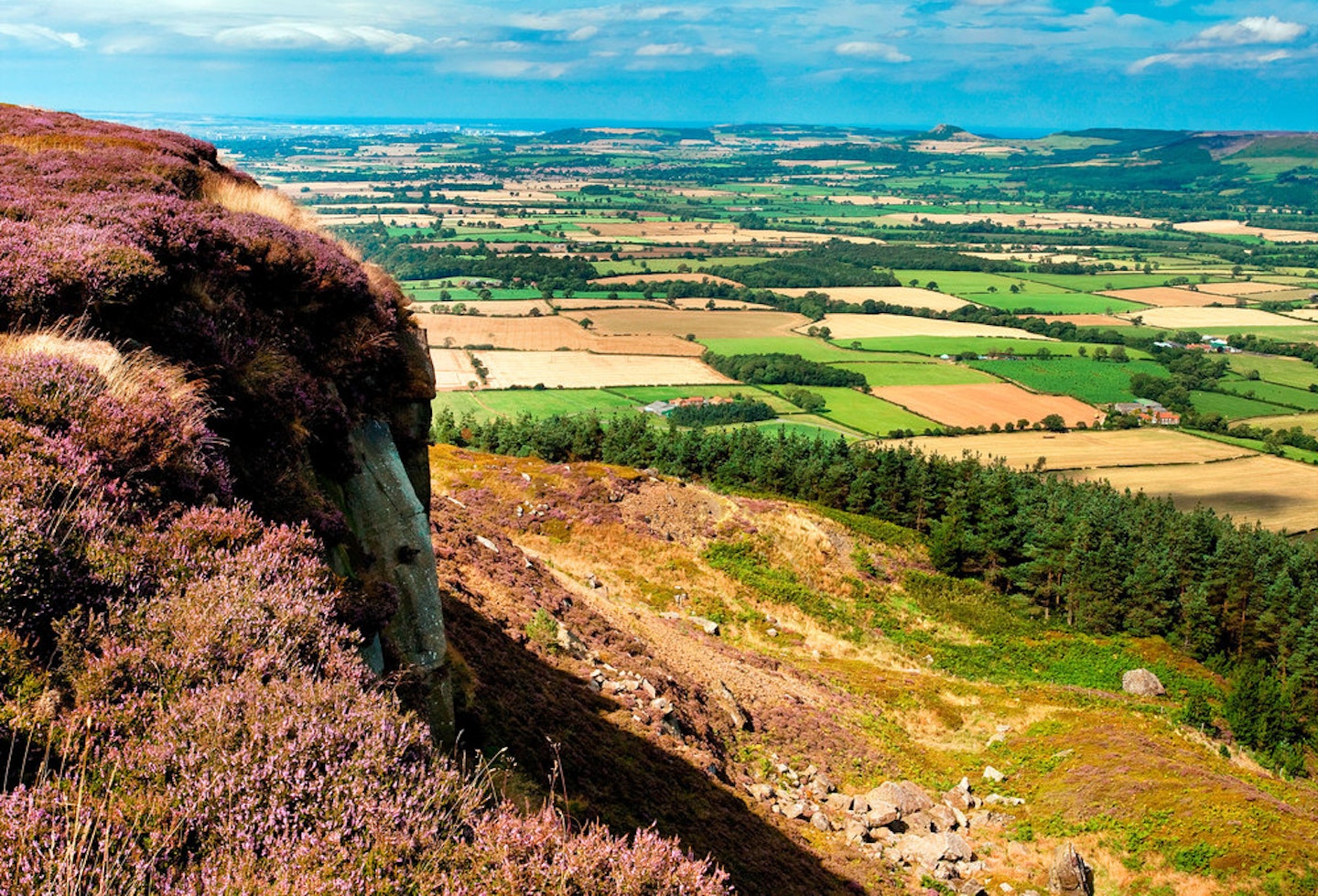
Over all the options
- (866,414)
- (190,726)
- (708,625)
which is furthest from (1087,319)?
(190,726)

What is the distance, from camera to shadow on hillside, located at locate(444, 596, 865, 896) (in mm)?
16250

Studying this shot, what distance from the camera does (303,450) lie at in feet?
38.8

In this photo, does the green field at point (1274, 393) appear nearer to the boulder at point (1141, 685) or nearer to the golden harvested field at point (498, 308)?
the boulder at point (1141, 685)

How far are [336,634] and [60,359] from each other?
14.4 ft

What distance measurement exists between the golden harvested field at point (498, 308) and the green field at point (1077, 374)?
80.2 m

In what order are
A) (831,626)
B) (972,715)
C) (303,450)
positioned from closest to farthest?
(303,450)
(972,715)
(831,626)

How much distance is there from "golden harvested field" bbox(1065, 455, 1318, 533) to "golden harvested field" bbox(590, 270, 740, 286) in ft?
377

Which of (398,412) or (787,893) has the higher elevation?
(398,412)

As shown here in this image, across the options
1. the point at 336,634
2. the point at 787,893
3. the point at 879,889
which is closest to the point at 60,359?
the point at 336,634

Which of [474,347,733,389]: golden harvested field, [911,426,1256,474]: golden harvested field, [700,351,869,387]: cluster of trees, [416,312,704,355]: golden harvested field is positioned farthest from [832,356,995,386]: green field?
[416,312,704,355]: golden harvested field

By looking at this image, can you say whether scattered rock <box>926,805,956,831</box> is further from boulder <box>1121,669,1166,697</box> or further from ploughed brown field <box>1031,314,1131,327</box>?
ploughed brown field <box>1031,314,1131,327</box>

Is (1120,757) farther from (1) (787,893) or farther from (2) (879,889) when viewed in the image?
(1) (787,893)

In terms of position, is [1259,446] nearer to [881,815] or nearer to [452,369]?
[881,815]

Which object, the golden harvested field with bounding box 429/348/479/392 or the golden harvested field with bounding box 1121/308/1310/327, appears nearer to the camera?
the golden harvested field with bounding box 429/348/479/392
